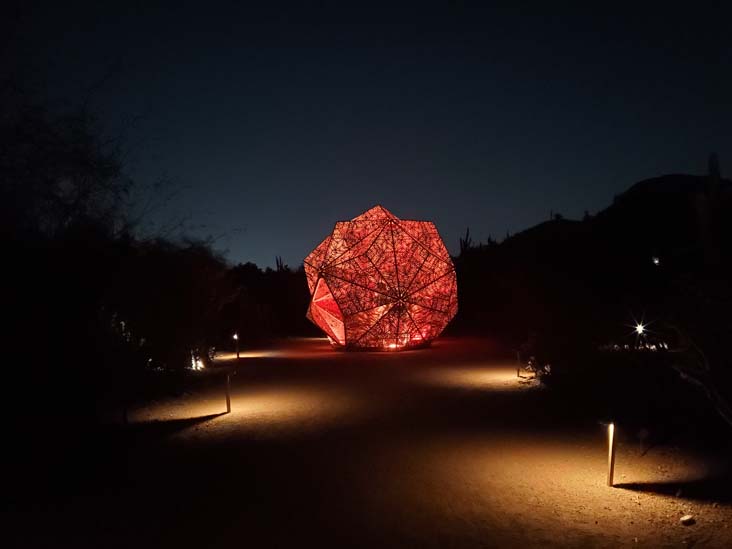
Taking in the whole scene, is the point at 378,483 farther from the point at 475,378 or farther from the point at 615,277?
the point at 615,277

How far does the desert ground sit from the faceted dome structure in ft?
30.1

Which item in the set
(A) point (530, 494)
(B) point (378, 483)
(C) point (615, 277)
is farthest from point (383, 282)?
(A) point (530, 494)

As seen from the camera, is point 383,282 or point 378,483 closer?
point 378,483

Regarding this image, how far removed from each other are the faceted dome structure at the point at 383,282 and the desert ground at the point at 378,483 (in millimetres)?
9182

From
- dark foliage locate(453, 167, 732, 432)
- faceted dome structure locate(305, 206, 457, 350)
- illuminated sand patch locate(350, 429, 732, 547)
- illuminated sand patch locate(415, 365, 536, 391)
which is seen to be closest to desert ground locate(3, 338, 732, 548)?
illuminated sand patch locate(350, 429, 732, 547)

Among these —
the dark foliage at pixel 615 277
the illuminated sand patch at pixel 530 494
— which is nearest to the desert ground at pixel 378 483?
the illuminated sand patch at pixel 530 494

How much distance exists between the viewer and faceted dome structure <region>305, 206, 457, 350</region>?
65.6 ft

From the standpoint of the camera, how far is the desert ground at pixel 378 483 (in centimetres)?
482

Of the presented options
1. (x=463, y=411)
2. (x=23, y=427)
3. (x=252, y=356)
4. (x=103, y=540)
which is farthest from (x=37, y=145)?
(x=252, y=356)

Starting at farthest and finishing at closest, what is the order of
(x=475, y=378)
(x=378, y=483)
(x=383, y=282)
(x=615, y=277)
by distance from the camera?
1. (x=383, y=282)
2. (x=475, y=378)
3. (x=615, y=277)
4. (x=378, y=483)

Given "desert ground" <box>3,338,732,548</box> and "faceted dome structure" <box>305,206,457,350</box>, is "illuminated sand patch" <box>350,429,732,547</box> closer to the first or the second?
"desert ground" <box>3,338,732,548</box>

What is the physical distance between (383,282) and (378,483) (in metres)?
14.2

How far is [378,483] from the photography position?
20.1 feet

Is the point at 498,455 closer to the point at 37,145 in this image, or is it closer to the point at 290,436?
the point at 290,436
